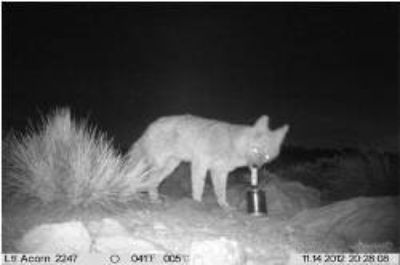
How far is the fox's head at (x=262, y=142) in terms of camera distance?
25.1 ft

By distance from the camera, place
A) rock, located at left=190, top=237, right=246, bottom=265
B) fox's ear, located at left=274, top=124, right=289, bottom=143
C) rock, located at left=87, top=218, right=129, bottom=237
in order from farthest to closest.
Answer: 1. fox's ear, located at left=274, top=124, right=289, bottom=143
2. rock, located at left=87, top=218, right=129, bottom=237
3. rock, located at left=190, top=237, right=246, bottom=265

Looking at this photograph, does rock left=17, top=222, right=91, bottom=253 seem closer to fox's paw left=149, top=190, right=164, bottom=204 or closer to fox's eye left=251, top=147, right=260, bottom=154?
fox's paw left=149, top=190, right=164, bottom=204

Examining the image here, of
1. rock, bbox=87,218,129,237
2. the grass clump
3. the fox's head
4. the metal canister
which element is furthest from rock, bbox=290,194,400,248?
the grass clump

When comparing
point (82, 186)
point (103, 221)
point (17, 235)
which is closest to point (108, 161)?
point (82, 186)

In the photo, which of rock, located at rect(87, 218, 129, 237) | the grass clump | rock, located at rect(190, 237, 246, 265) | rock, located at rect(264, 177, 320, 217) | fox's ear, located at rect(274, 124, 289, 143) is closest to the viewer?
rock, located at rect(190, 237, 246, 265)

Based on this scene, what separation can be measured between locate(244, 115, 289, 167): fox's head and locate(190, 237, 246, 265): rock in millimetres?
2977

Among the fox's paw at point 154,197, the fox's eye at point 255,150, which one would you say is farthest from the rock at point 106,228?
the fox's eye at point 255,150

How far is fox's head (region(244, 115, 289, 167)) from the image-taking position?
7.64 m

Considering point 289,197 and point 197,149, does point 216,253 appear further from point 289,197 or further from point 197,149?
point 289,197

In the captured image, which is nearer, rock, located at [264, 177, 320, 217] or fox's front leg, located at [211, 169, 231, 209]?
fox's front leg, located at [211, 169, 231, 209]

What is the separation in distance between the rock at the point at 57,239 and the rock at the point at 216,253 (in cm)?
111

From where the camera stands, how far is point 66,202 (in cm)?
615

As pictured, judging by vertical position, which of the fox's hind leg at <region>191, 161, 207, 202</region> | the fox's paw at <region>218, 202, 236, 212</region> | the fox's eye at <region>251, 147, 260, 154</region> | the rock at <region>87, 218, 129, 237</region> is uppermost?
the fox's eye at <region>251, 147, 260, 154</region>

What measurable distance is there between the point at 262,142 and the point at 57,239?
12.3 feet
